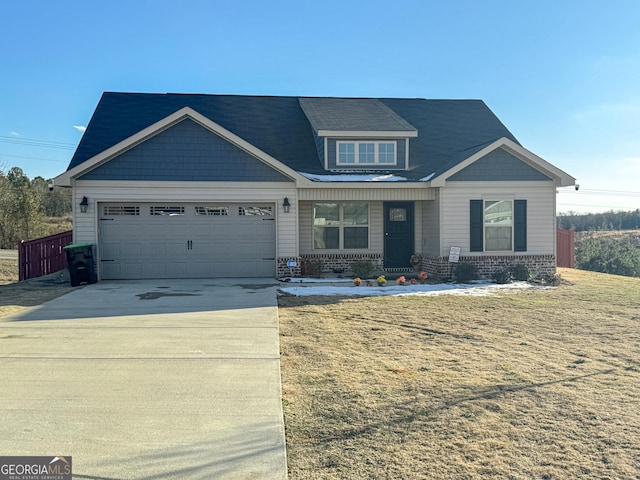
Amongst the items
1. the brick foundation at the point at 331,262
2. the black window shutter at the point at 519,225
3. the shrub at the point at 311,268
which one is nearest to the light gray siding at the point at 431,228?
the brick foundation at the point at 331,262

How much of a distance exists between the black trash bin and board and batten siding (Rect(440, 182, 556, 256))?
9.95m

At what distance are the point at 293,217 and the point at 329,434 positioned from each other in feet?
35.5

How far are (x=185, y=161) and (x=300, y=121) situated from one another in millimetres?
6107

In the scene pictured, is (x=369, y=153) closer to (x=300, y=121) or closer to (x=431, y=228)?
(x=431, y=228)

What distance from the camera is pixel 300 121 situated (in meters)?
18.7

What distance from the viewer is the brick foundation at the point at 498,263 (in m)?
14.7

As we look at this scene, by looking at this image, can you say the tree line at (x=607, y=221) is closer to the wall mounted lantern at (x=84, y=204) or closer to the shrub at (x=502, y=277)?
the shrub at (x=502, y=277)

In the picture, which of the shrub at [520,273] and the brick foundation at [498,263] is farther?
the brick foundation at [498,263]

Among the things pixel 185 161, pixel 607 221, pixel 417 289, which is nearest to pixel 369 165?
pixel 417 289

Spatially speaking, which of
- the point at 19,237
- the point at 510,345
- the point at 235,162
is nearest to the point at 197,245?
the point at 235,162

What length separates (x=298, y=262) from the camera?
1460cm

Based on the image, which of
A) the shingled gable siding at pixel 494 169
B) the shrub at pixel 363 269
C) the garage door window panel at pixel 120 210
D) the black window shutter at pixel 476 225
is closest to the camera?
the garage door window panel at pixel 120 210

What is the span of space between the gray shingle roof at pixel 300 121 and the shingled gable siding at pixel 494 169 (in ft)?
2.00

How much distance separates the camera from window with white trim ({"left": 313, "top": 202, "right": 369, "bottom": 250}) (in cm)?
1602
